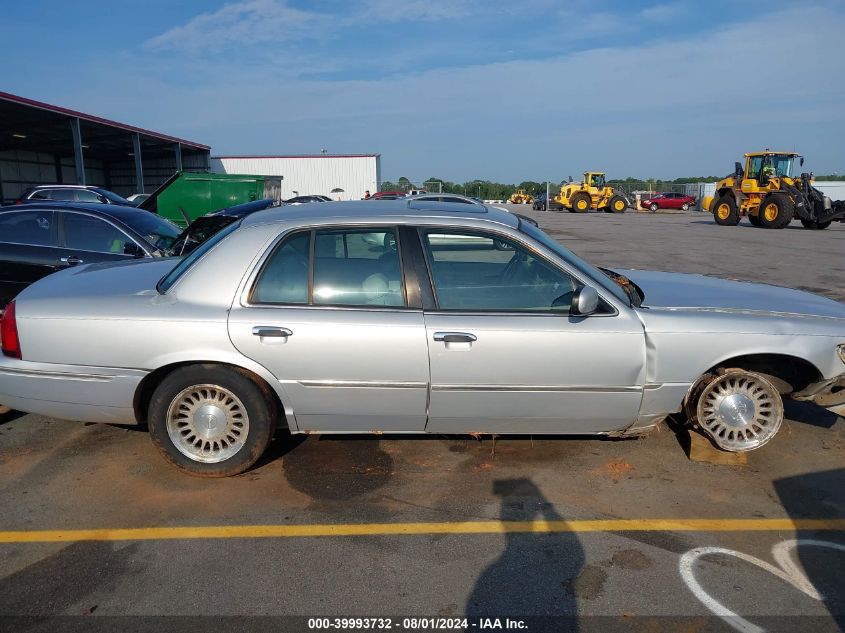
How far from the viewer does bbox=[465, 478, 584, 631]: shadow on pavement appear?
2654mm

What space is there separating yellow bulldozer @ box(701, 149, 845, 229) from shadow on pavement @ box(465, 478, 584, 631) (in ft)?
83.3

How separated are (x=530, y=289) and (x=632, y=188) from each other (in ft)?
249

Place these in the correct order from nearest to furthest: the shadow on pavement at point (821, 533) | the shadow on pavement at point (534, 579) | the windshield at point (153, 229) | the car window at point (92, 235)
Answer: the shadow on pavement at point (534, 579), the shadow on pavement at point (821, 533), the car window at point (92, 235), the windshield at point (153, 229)

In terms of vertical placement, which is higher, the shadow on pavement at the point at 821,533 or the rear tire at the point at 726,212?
the rear tire at the point at 726,212

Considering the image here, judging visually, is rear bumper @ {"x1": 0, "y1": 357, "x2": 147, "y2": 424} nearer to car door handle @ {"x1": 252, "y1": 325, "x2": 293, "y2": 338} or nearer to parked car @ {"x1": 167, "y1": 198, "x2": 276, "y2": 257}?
car door handle @ {"x1": 252, "y1": 325, "x2": 293, "y2": 338}

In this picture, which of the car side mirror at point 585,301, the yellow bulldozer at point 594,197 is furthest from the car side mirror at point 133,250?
the yellow bulldozer at point 594,197

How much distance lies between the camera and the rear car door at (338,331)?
351 cm

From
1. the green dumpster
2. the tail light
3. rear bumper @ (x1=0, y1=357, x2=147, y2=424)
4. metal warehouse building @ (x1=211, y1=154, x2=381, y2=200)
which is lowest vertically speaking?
rear bumper @ (x1=0, y1=357, x2=147, y2=424)

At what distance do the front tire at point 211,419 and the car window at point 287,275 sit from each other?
0.47m

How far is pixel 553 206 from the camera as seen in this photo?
152 ft

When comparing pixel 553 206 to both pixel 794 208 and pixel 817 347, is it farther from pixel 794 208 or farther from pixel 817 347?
pixel 817 347

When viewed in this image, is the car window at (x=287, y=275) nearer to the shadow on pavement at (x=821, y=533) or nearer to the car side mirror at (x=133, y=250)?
the shadow on pavement at (x=821, y=533)

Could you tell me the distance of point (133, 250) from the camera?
7113 mm

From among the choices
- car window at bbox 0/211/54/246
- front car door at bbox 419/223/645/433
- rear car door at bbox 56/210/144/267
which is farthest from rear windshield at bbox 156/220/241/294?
car window at bbox 0/211/54/246
